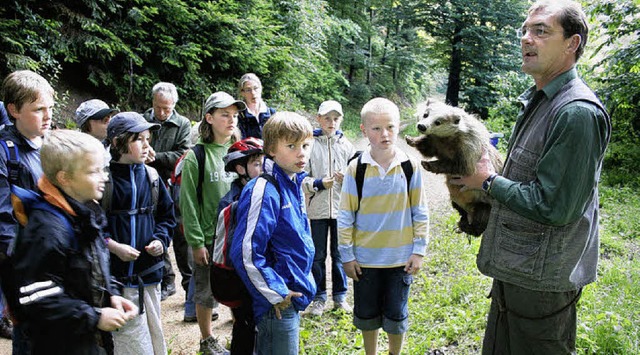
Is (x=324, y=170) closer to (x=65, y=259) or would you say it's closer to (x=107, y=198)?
(x=107, y=198)

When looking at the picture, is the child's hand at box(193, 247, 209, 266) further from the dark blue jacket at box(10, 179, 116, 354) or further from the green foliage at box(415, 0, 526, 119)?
the green foliage at box(415, 0, 526, 119)

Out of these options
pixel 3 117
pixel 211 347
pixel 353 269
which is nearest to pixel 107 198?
pixel 211 347

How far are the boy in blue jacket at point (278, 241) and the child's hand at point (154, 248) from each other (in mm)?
821

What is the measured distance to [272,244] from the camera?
8.50 ft

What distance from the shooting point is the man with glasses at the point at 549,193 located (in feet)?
6.48

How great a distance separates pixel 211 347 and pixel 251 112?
8.47 feet

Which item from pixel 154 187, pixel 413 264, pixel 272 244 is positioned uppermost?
pixel 154 187

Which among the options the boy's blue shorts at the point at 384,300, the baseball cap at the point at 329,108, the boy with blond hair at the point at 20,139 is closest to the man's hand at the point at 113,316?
the boy with blond hair at the point at 20,139

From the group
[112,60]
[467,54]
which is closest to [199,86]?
[112,60]

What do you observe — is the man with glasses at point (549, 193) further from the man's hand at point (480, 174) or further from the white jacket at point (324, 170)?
the white jacket at point (324, 170)

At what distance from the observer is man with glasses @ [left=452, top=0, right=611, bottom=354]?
1975mm

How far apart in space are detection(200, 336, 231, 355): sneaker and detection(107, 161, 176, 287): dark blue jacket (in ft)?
3.24

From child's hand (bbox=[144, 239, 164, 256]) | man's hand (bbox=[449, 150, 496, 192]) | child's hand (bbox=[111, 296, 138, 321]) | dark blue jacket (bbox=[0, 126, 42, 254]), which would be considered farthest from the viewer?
dark blue jacket (bbox=[0, 126, 42, 254])

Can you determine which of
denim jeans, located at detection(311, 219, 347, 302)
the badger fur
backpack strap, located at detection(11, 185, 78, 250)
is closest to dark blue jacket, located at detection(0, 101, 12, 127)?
backpack strap, located at detection(11, 185, 78, 250)
